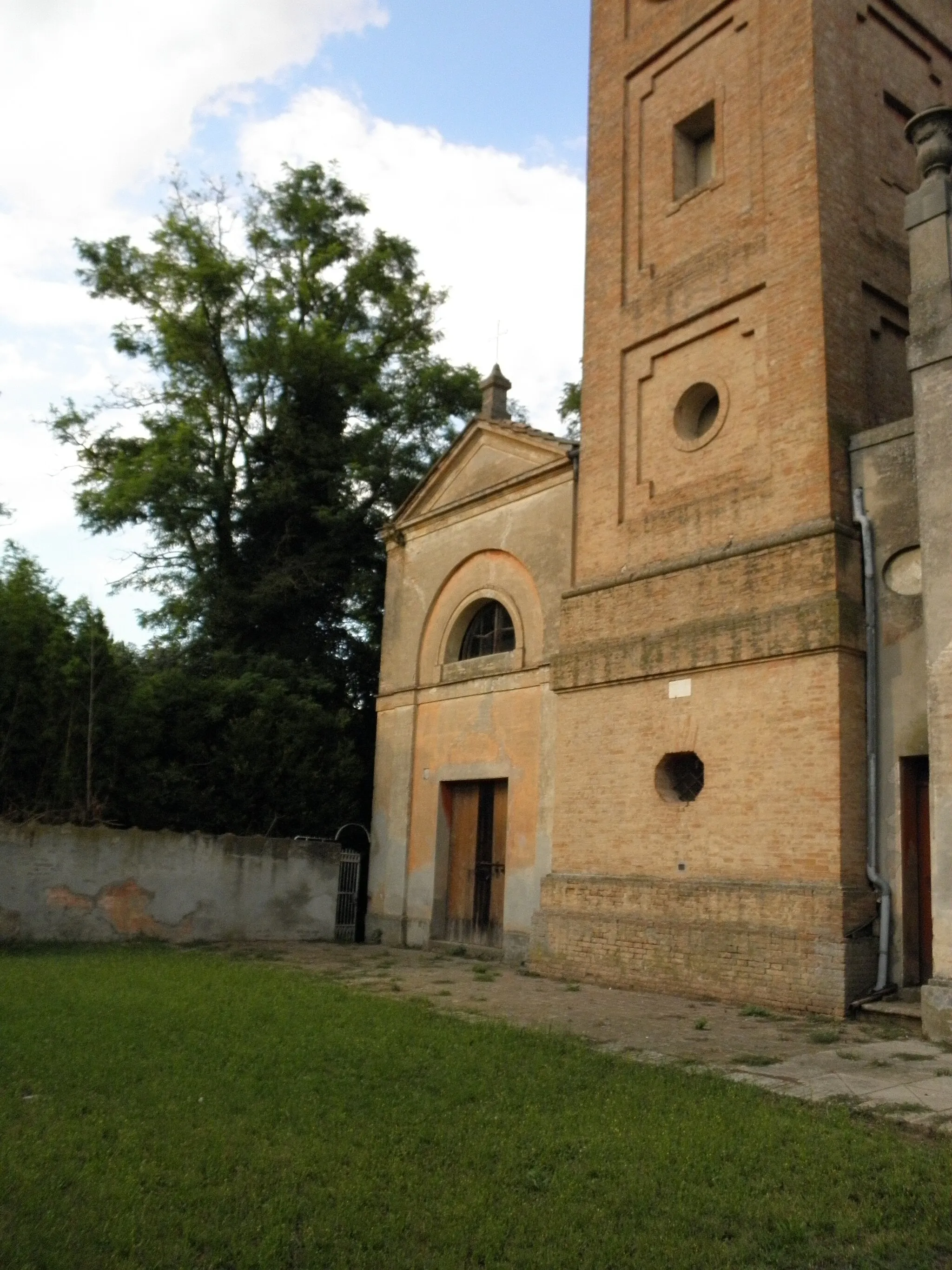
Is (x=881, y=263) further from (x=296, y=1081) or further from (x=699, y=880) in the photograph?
(x=296, y=1081)

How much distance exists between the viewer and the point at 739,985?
33.5 feet

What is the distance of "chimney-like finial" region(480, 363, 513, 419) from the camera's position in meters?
17.1

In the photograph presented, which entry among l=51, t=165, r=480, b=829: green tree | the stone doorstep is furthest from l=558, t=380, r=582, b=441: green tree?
the stone doorstep

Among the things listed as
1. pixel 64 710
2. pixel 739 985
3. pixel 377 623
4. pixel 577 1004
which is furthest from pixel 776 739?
pixel 377 623

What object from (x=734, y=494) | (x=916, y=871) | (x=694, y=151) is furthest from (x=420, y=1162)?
(x=694, y=151)

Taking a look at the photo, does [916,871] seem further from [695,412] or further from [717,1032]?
[695,412]

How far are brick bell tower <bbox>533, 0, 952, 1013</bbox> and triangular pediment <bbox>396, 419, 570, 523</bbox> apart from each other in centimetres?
124

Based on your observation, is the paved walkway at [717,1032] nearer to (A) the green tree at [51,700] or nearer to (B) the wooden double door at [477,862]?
(B) the wooden double door at [477,862]

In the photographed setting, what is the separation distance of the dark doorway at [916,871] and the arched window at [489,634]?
20.8 ft

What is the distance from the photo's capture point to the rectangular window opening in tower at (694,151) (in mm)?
13773

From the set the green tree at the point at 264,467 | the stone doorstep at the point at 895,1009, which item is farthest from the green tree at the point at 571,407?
the stone doorstep at the point at 895,1009

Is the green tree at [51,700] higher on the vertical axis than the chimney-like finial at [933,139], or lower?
lower

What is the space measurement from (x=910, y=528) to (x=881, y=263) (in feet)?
12.4

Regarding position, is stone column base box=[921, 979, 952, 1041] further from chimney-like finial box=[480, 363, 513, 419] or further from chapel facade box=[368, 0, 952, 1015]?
chimney-like finial box=[480, 363, 513, 419]
